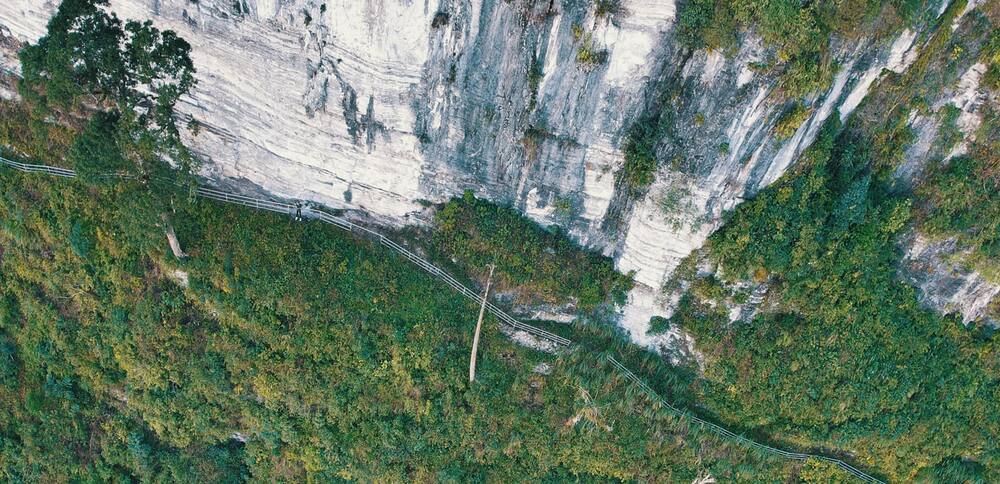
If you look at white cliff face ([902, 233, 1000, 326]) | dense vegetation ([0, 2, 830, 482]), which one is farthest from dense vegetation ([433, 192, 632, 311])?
white cliff face ([902, 233, 1000, 326])

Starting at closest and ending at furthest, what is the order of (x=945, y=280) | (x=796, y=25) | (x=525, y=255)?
1. (x=796, y=25)
2. (x=945, y=280)
3. (x=525, y=255)

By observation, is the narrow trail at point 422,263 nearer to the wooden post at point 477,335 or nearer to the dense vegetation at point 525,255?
the wooden post at point 477,335

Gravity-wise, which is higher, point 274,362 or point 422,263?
point 422,263

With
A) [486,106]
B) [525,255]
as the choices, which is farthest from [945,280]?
[486,106]

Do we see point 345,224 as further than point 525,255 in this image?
Yes

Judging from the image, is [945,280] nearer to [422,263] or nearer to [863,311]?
[863,311]

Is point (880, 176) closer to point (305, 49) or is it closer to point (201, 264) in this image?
point (305, 49)

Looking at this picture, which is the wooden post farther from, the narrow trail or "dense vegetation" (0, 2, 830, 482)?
"dense vegetation" (0, 2, 830, 482)

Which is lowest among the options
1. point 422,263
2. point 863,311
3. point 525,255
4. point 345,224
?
point 422,263
